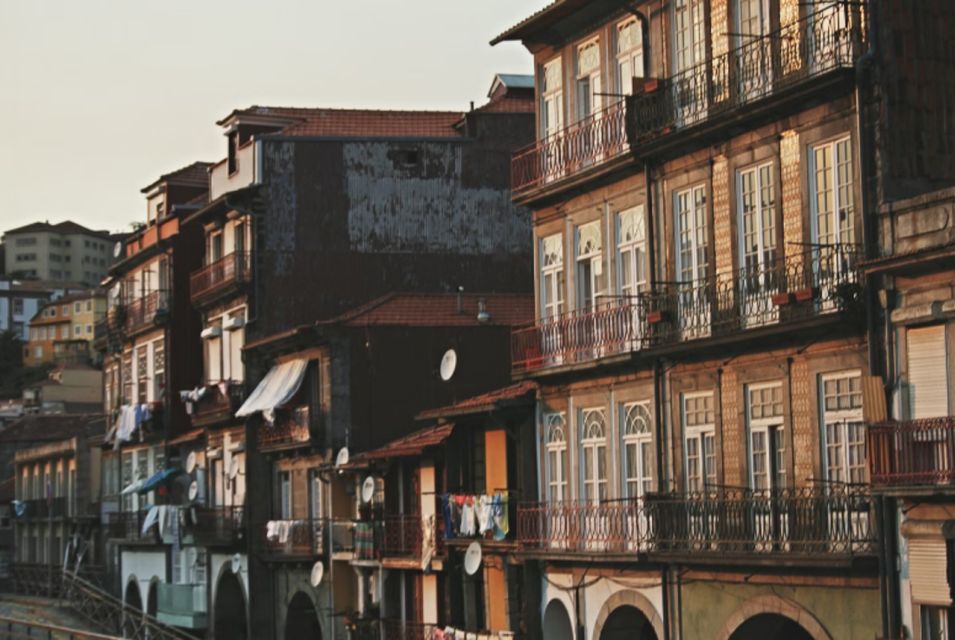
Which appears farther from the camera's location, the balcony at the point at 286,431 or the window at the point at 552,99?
the balcony at the point at 286,431

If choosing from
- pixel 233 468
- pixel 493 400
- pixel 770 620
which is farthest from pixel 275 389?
pixel 770 620

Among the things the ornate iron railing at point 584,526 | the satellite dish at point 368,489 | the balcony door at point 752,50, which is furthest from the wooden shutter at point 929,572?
the satellite dish at point 368,489

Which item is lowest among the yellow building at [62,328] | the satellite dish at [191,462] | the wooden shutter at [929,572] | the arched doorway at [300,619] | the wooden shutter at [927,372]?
the arched doorway at [300,619]

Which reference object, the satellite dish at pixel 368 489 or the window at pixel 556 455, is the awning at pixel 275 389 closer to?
the satellite dish at pixel 368 489

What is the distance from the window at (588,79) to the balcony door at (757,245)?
653 cm

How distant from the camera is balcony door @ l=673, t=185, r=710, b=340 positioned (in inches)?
1410

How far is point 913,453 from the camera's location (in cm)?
2878

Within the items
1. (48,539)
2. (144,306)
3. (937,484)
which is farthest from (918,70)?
(48,539)

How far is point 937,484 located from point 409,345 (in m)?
27.7

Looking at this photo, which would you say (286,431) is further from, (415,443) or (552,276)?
(552,276)

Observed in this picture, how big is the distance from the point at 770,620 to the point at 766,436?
3.10 m

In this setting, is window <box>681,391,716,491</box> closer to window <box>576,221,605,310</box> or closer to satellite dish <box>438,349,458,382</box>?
window <box>576,221,605,310</box>

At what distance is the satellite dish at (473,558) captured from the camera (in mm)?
43812

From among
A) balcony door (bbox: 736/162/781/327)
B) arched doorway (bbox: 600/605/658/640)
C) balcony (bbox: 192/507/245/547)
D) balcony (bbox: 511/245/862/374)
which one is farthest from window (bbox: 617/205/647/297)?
balcony (bbox: 192/507/245/547)
